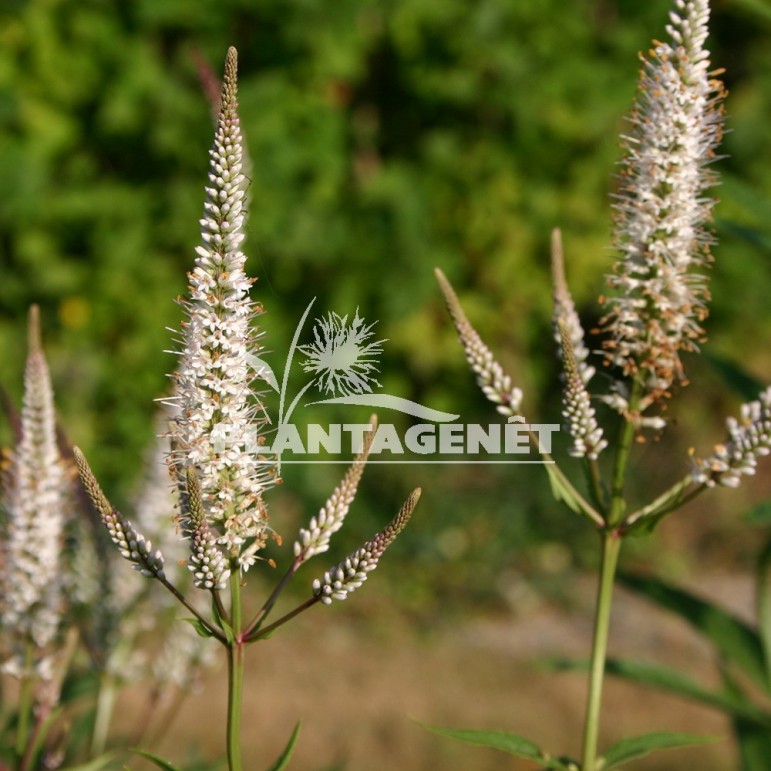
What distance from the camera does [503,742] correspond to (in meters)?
1.58

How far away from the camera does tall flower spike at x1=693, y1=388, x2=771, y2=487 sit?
4.93ft

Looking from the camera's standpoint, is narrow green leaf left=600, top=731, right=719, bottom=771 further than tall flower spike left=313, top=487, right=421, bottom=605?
Yes

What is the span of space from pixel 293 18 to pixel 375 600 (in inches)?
145

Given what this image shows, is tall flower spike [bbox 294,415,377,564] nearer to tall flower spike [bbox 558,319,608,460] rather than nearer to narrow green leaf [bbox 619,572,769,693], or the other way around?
tall flower spike [bbox 558,319,608,460]

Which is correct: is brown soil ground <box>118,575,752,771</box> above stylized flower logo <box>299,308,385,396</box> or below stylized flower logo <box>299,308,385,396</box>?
below

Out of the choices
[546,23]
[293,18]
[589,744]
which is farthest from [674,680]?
[546,23]

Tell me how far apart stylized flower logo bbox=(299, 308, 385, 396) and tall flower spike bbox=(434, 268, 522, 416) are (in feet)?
0.60

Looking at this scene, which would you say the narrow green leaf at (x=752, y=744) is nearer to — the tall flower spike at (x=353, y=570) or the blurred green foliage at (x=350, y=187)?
the tall flower spike at (x=353, y=570)

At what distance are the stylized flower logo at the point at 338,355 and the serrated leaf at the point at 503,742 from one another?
635 millimetres

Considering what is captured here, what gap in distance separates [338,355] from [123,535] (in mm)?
593

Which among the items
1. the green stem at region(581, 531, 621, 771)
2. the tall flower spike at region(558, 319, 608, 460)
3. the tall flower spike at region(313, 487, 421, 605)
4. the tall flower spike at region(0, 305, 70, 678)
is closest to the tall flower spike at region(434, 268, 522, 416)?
the tall flower spike at region(558, 319, 608, 460)

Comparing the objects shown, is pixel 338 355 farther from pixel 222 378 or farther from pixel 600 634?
pixel 600 634

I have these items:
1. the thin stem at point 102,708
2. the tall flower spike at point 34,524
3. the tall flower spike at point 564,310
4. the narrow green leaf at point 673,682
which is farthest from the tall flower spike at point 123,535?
the narrow green leaf at point 673,682

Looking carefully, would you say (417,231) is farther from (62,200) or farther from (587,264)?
(62,200)
